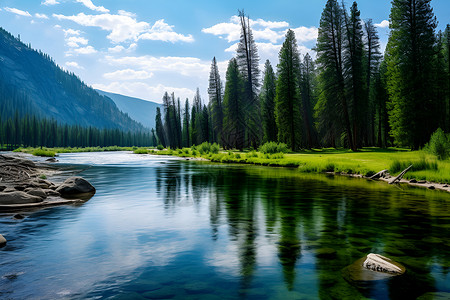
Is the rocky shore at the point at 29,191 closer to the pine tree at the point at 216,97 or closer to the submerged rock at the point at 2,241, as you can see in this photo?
the submerged rock at the point at 2,241

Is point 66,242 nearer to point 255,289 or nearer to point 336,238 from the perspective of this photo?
point 255,289

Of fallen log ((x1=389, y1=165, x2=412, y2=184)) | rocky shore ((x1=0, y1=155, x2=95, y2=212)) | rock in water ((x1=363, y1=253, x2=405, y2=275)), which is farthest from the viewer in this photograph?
fallen log ((x1=389, y1=165, x2=412, y2=184))

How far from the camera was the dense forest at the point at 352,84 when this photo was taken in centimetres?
3212

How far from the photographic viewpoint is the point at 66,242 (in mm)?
8133

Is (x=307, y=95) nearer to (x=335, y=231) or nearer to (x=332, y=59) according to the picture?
(x=332, y=59)

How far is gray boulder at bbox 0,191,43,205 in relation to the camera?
12.3m

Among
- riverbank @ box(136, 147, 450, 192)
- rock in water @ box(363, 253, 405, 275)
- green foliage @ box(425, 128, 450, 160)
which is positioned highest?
green foliage @ box(425, 128, 450, 160)

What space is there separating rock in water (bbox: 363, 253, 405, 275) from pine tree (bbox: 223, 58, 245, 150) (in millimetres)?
51293

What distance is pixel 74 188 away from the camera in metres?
16.0

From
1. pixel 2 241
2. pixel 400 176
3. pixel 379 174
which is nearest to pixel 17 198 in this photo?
pixel 2 241

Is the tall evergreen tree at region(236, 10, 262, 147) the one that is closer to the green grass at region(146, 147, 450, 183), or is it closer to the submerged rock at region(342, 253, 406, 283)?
the green grass at region(146, 147, 450, 183)

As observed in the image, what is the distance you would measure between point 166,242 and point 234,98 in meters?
53.3

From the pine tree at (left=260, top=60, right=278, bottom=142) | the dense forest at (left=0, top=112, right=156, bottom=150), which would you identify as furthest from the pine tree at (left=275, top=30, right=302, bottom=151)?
the dense forest at (left=0, top=112, right=156, bottom=150)

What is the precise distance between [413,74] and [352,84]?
8.69 metres
